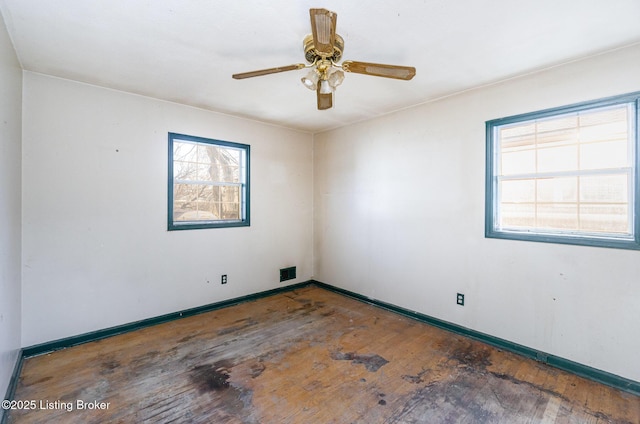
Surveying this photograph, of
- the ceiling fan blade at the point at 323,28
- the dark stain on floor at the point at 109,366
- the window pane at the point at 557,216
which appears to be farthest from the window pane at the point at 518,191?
the dark stain on floor at the point at 109,366

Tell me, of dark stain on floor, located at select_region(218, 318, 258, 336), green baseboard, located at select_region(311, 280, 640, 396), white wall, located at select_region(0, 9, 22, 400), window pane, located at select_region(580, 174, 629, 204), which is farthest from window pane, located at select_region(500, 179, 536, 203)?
white wall, located at select_region(0, 9, 22, 400)

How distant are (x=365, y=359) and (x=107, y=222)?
2.89 m

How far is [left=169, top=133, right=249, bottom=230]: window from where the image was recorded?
3414mm

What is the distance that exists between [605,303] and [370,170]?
2.62m

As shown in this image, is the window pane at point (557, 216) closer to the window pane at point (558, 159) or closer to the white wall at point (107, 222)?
the window pane at point (558, 159)

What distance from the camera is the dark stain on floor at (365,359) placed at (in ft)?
7.88

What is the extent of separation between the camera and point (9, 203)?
202cm

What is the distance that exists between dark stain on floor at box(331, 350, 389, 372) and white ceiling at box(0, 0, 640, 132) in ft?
8.38

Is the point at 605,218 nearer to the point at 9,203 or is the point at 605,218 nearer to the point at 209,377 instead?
the point at 209,377

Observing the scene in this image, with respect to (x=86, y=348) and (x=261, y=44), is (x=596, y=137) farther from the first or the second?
(x=86, y=348)

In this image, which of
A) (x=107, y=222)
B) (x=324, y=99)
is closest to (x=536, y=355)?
(x=324, y=99)

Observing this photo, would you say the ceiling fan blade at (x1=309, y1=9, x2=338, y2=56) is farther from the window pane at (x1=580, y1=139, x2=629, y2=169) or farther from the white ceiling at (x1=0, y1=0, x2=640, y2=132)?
the window pane at (x1=580, y1=139, x2=629, y2=169)

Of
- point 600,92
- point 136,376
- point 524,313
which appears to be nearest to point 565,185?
point 600,92

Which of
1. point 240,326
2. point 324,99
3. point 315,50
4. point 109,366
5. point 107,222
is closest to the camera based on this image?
point 315,50
